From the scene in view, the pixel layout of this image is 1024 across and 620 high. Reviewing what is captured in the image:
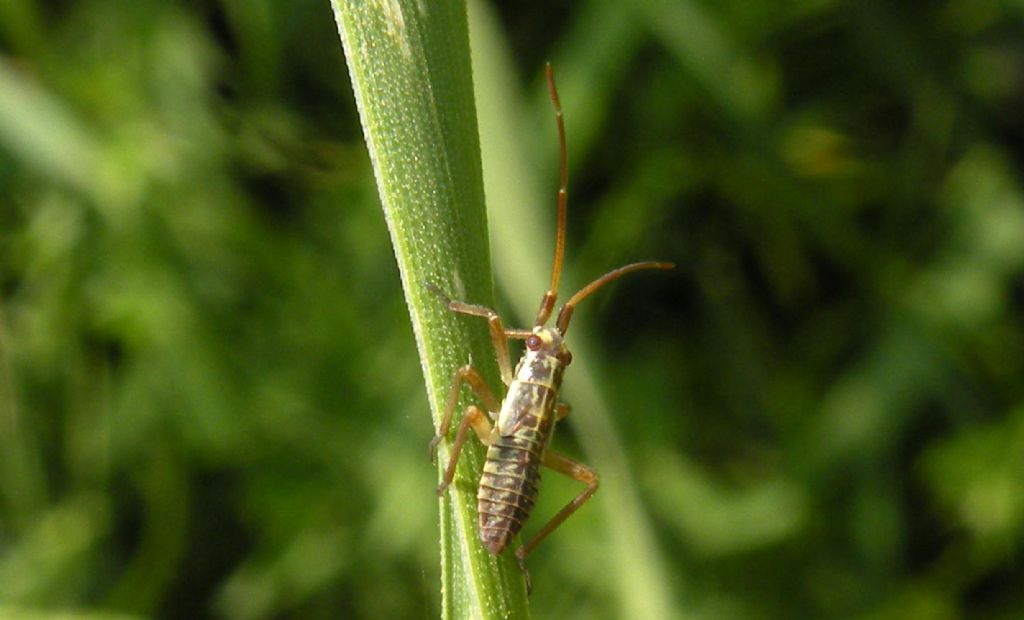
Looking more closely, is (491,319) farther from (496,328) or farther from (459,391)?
(496,328)

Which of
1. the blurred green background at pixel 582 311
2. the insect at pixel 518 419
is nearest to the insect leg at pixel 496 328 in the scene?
the insect at pixel 518 419

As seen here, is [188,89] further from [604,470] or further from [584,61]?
[604,470]

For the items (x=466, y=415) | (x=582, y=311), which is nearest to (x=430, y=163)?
(x=466, y=415)

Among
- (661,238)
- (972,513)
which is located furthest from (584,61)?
(972,513)

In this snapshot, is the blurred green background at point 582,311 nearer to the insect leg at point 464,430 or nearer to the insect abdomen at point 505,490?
the insect abdomen at point 505,490

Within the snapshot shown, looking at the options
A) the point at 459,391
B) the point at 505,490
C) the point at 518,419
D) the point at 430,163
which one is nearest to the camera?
the point at 430,163

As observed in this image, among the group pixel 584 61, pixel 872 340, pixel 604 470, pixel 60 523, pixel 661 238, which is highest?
pixel 584 61

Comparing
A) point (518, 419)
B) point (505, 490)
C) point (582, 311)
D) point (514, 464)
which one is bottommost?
point (505, 490)
